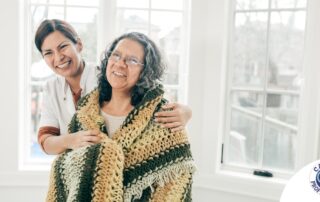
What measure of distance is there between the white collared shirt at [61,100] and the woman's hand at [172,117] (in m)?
0.37

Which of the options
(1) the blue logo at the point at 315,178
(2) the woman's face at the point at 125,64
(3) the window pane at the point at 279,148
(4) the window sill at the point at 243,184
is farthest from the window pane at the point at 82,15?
(1) the blue logo at the point at 315,178

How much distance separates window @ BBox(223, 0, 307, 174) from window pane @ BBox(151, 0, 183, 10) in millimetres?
380

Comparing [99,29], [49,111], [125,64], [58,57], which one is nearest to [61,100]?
[49,111]

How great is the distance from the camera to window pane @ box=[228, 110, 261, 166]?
87.4 inches

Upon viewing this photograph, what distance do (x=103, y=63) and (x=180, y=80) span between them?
1005 millimetres

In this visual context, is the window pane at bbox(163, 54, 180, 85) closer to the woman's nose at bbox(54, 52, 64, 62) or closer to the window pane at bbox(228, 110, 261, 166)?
the window pane at bbox(228, 110, 261, 166)

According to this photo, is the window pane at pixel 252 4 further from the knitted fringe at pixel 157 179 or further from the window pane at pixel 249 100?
the knitted fringe at pixel 157 179

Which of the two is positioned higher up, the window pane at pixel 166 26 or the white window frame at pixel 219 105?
the window pane at pixel 166 26

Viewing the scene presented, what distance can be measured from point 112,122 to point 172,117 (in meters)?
0.25

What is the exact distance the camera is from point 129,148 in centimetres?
125

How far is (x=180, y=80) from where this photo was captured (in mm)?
2305

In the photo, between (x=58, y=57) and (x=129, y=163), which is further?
(x=58, y=57)

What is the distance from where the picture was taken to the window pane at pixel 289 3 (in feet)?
6.72

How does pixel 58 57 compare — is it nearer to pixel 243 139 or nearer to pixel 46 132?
pixel 46 132
